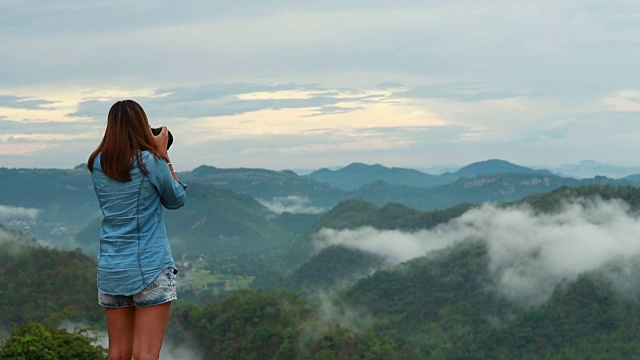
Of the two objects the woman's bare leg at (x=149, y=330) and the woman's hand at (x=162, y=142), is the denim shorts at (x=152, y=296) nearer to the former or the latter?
the woman's bare leg at (x=149, y=330)

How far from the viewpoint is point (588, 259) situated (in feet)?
299

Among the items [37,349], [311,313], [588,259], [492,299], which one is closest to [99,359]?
[37,349]

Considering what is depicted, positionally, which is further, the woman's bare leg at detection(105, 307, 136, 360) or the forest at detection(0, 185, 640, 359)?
the forest at detection(0, 185, 640, 359)

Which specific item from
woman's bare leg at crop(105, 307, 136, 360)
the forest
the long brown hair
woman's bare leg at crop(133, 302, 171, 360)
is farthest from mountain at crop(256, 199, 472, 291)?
the long brown hair

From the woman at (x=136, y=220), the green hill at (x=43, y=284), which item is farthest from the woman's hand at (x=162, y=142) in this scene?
the green hill at (x=43, y=284)

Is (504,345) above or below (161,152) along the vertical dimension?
below

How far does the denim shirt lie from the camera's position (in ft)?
14.9

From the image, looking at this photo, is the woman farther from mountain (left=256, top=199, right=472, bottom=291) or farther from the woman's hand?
mountain (left=256, top=199, right=472, bottom=291)

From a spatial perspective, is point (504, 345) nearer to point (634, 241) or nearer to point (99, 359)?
point (634, 241)

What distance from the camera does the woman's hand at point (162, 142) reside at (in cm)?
466

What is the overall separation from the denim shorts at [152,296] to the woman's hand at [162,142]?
0.74 metres

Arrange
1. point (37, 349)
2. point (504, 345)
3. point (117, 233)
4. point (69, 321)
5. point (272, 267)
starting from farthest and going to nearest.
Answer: point (272, 267)
point (504, 345)
point (69, 321)
point (37, 349)
point (117, 233)

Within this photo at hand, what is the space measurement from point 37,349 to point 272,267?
14358 cm

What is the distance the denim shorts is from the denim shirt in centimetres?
4
